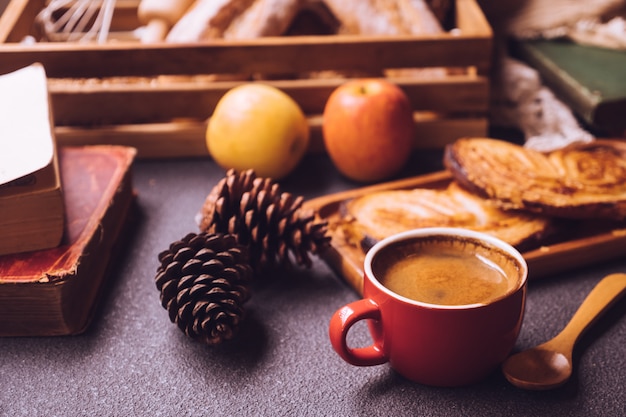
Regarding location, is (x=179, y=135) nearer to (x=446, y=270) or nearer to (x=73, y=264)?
(x=73, y=264)

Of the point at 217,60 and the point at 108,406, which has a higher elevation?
the point at 217,60

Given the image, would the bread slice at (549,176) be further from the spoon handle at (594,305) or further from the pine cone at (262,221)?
the pine cone at (262,221)

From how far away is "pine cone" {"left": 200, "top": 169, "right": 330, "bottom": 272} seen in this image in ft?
2.42

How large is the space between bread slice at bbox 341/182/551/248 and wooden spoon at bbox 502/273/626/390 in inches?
3.9

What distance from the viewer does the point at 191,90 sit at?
1.02 metres

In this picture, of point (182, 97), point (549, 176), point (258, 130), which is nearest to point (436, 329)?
point (549, 176)

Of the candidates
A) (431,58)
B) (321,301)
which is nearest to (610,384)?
(321,301)

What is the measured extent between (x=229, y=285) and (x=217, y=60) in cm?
46

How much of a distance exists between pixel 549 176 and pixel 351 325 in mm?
387

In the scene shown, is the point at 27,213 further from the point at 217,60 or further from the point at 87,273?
the point at 217,60

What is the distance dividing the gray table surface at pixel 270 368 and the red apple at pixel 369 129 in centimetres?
22

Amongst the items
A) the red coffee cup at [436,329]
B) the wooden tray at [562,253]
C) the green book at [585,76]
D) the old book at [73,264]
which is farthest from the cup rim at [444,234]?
the green book at [585,76]

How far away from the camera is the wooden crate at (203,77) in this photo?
0.98m

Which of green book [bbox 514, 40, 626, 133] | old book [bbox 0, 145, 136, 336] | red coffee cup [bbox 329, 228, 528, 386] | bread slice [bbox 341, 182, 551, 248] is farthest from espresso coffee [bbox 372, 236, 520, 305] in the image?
green book [bbox 514, 40, 626, 133]
